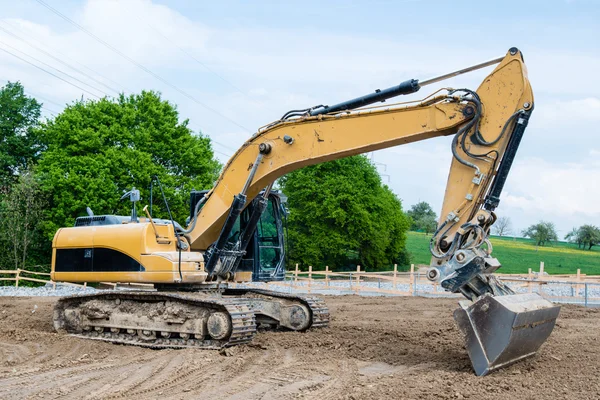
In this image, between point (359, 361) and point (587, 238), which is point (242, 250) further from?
point (587, 238)

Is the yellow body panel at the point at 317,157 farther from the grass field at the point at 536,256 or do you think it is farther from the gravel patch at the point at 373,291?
the grass field at the point at 536,256

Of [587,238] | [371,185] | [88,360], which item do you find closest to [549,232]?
[587,238]

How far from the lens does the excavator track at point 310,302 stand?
36.2 feet

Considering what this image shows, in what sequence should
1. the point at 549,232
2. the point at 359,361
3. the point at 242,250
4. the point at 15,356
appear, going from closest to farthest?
1. the point at 359,361
2. the point at 15,356
3. the point at 242,250
4. the point at 549,232

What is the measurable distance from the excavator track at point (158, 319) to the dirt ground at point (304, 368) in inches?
11.4

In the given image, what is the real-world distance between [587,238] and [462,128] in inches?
2255

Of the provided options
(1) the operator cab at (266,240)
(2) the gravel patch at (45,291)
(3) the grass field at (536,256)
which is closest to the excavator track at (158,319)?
(1) the operator cab at (266,240)

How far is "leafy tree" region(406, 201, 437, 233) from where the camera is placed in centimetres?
9551

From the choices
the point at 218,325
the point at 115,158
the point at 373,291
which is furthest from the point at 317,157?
the point at 115,158

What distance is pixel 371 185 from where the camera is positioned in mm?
49906

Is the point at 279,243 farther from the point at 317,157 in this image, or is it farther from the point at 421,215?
the point at 421,215

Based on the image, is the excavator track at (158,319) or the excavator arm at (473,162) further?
the excavator track at (158,319)

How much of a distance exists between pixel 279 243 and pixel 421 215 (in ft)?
333

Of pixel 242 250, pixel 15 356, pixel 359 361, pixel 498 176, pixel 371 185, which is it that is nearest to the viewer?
pixel 498 176
